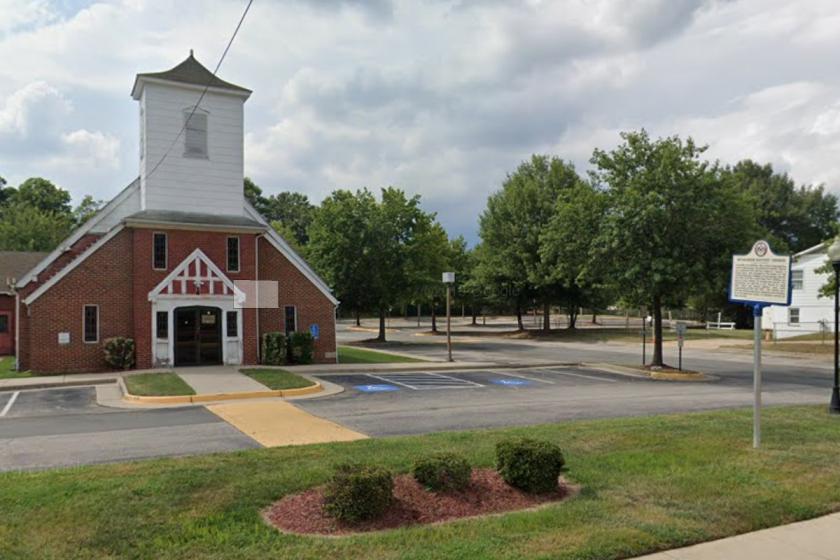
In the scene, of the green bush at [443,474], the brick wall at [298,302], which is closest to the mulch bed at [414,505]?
the green bush at [443,474]

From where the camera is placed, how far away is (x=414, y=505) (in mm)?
6234

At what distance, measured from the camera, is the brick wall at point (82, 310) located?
2081cm

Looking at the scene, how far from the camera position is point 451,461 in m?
6.64

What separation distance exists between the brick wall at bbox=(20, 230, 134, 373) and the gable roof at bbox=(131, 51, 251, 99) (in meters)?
5.66

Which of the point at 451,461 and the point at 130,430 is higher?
the point at 451,461

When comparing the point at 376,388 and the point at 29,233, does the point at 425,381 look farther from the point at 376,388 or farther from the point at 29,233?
the point at 29,233

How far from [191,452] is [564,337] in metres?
41.9

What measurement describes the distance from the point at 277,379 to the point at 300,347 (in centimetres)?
584

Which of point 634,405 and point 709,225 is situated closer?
point 634,405

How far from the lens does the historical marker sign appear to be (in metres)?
8.58

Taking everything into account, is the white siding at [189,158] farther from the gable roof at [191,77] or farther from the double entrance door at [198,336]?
the double entrance door at [198,336]

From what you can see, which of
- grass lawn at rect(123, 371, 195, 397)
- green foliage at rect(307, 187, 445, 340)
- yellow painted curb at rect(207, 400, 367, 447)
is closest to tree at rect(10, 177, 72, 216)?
green foliage at rect(307, 187, 445, 340)

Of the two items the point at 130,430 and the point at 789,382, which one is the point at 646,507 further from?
the point at 789,382

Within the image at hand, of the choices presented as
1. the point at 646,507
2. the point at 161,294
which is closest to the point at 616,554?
the point at 646,507
